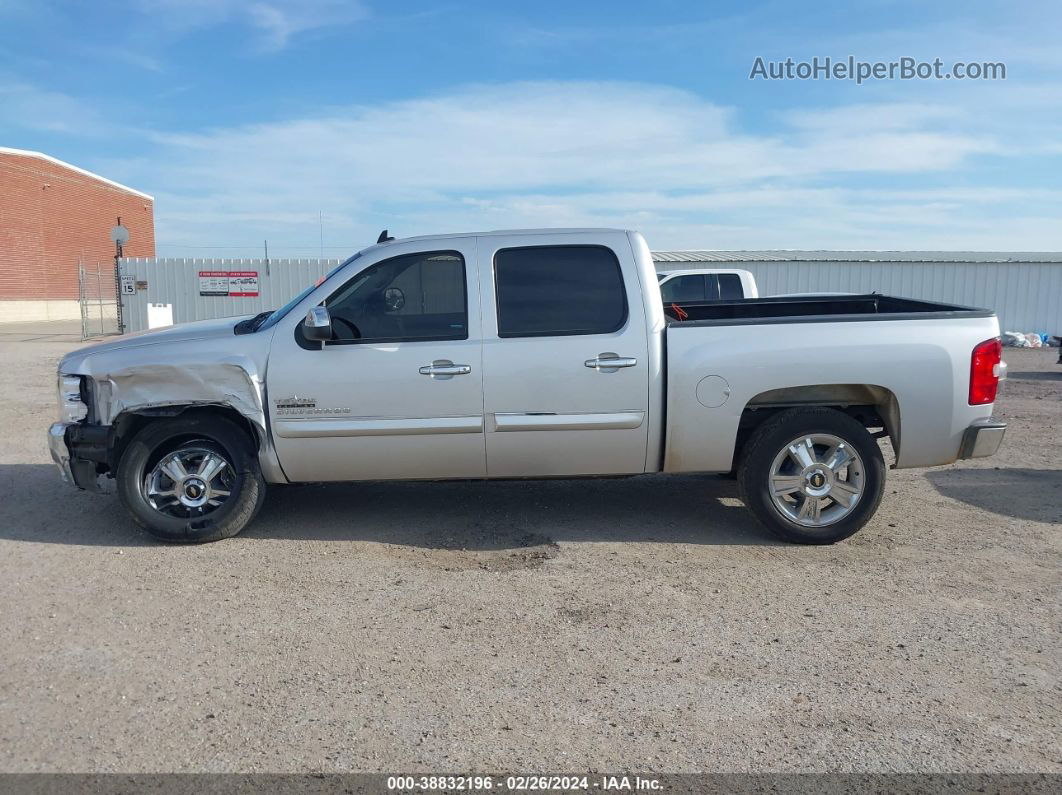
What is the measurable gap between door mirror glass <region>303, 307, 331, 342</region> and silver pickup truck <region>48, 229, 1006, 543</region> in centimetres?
2

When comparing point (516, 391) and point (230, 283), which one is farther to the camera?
point (230, 283)

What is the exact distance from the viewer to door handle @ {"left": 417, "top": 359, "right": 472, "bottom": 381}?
546cm

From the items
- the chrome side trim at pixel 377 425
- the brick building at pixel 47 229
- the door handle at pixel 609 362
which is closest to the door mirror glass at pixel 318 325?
the chrome side trim at pixel 377 425

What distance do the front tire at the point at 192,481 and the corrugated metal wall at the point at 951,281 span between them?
19609 millimetres

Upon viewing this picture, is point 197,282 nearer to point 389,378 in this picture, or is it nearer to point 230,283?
point 230,283

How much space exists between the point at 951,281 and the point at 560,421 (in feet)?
70.9

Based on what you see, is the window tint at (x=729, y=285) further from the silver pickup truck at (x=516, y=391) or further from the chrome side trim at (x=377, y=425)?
the chrome side trim at (x=377, y=425)

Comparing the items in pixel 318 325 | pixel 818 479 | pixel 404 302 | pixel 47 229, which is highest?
pixel 47 229

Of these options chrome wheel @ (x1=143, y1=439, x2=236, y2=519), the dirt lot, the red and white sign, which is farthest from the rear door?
the red and white sign

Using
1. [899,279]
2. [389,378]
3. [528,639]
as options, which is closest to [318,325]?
[389,378]

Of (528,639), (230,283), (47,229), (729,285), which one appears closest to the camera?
(528,639)

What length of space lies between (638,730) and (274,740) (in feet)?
4.50

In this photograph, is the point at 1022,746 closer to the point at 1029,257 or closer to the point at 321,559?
the point at 321,559

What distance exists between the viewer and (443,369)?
5.47 metres
